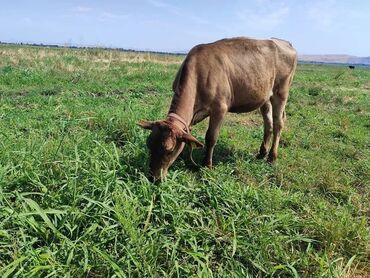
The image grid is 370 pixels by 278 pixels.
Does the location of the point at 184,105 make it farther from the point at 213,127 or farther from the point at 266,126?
the point at 266,126

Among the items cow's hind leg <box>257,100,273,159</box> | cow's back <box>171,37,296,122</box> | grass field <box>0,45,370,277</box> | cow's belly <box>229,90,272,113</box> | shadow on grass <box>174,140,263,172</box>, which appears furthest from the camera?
cow's hind leg <box>257,100,273,159</box>

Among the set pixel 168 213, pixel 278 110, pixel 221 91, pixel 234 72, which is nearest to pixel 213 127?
pixel 221 91

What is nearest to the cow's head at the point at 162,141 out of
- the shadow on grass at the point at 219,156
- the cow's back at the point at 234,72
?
the cow's back at the point at 234,72

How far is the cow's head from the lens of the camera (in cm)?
476

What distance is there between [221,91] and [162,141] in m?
1.70

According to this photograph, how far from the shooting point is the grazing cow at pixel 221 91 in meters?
4.83

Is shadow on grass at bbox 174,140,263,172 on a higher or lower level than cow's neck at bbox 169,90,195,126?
lower

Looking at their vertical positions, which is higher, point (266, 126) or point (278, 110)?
point (278, 110)

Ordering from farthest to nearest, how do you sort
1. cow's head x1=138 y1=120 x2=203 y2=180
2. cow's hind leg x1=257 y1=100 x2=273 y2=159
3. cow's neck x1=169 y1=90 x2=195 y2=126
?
cow's hind leg x1=257 y1=100 x2=273 y2=159, cow's neck x1=169 y1=90 x2=195 y2=126, cow's head x1=138 y1=120 x2=203 y2=180

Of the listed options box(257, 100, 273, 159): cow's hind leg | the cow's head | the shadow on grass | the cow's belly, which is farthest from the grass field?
the cow's belly

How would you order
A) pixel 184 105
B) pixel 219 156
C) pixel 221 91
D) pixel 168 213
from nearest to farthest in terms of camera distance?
pixel 168 213
pixel 184 105
pixel 221 91
pixel 219 156

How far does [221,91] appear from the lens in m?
6.03

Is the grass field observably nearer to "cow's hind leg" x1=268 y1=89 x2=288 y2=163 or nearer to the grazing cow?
the grazing cow

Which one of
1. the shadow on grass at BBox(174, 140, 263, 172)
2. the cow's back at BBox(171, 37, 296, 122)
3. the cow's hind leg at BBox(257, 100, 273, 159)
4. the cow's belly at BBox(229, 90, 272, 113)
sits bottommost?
the shadow on grass at BBox(174, 140, 263, 172)
